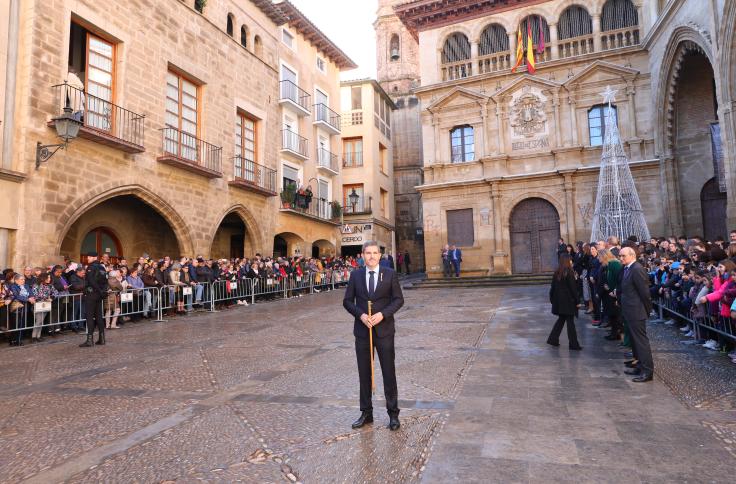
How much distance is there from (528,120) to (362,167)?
1059cm

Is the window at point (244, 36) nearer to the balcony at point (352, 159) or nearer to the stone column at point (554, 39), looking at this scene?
the balcony at point (352, 159)

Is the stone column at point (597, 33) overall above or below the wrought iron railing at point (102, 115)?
above

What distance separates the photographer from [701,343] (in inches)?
291

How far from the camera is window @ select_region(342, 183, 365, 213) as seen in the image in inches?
1162

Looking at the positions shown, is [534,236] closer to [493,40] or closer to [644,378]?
[493,40]

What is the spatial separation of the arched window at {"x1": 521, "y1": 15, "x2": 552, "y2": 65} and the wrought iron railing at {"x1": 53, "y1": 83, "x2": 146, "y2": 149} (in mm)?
18193

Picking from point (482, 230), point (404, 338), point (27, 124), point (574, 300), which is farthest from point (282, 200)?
point (574, 300)

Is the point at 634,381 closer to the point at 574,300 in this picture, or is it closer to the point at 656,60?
the point at 574,300

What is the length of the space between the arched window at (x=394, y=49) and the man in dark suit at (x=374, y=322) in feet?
130

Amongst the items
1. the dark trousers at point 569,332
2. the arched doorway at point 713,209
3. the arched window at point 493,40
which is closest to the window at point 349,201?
the arched window at point 493,40

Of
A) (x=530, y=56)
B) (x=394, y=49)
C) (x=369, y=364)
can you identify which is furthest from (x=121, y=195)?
(x=394, y=49)

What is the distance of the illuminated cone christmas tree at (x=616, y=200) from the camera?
653 inches

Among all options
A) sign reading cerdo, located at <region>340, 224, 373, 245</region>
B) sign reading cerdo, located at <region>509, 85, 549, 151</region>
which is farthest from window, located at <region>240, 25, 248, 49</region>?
sign reading cerdo, located at <region>509, 85, 549, 151</region>

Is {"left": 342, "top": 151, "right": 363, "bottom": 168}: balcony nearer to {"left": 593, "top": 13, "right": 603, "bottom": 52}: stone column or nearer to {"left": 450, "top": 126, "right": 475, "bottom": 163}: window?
{"left": 450, "top": 126, "right": 475, "bottom": 163}: window
